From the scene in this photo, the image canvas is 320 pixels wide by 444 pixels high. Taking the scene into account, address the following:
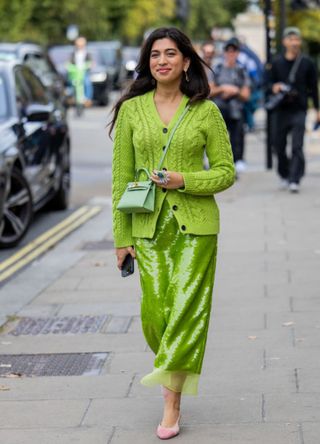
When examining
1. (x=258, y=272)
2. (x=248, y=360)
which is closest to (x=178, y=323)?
(x=248, y=360)

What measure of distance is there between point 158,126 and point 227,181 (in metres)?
0.38

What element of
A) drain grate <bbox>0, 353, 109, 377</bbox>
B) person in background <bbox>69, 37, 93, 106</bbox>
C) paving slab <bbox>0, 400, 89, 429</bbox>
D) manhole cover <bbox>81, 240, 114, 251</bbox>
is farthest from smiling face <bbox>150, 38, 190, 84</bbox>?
person in background <bbox>69, 37, 93, 106</bbox>

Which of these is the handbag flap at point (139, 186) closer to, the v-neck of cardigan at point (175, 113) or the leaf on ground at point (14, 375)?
the v-neck of cardigan at point (175, 113)

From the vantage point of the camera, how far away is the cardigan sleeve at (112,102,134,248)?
18.9ft

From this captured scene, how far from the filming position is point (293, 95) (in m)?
14.6

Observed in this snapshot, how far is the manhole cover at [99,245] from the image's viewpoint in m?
11.5

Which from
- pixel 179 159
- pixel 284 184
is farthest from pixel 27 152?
pixel 179 159

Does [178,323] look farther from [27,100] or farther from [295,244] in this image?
[27,100]

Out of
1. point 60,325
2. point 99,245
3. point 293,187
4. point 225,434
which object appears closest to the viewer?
point 225,434

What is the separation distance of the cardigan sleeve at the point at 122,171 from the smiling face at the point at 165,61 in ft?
0.75

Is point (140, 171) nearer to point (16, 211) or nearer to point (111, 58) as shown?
point (16, 211)

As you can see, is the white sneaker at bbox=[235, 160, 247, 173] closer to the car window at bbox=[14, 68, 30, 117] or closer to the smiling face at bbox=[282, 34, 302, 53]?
the smiling face at bbox=[282, 34, 302, 53]

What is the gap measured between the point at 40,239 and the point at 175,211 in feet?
22.0

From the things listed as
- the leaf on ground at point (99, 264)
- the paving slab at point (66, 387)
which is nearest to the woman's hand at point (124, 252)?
the paving slab at point (66, 387)
